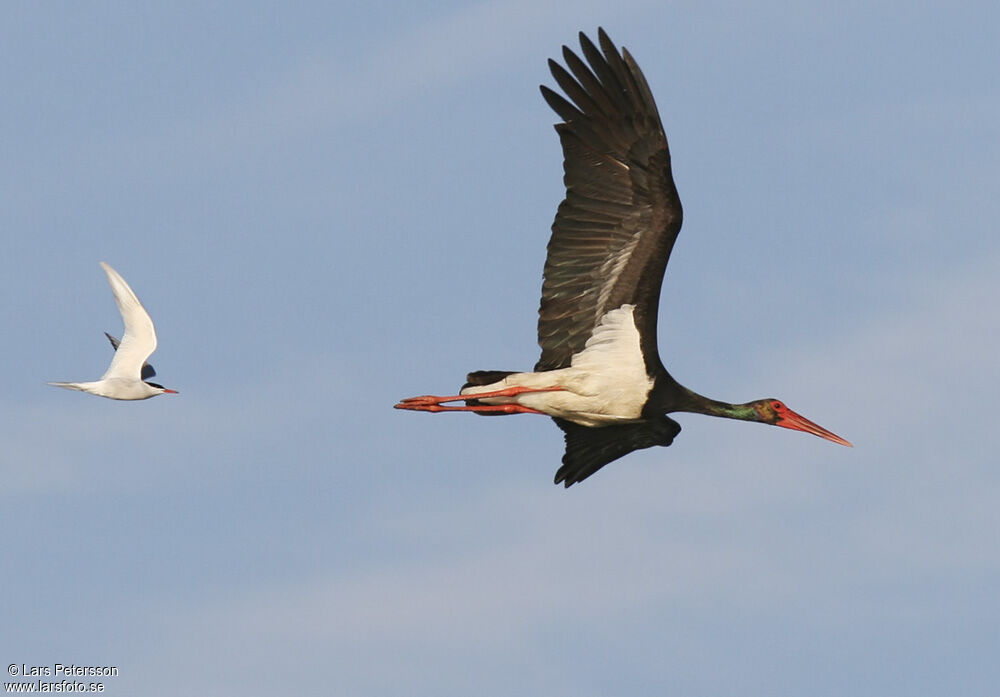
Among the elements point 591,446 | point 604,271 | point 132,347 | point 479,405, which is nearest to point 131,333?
point 132,347

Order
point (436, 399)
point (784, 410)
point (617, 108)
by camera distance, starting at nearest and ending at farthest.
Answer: point (617, 108) < point (436, 399) < point (784, 410)

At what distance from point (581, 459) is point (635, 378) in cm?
216

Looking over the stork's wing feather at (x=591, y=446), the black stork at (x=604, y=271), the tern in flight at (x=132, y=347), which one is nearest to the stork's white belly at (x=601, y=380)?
the black stork at (x=604, y=271)

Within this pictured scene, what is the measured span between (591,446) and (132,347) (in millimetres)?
5625

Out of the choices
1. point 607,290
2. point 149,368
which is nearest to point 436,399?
point 607,290

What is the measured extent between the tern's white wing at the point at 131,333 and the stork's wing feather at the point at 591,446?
5005 mm

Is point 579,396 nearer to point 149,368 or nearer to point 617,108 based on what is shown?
point 617,108

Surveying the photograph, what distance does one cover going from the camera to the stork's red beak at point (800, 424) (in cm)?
2539

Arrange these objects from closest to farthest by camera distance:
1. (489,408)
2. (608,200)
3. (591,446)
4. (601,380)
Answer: (608,200), (601,380), (489,408), (591,446)

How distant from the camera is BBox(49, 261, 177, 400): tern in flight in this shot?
82.5 ft

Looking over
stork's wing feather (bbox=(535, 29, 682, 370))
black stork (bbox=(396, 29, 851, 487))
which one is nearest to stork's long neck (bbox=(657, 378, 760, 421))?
black stork (bbox=(396, 29, 851, 487))

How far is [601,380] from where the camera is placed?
75.9 feet

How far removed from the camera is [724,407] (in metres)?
24.8

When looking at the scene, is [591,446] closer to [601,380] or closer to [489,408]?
[489,408]
